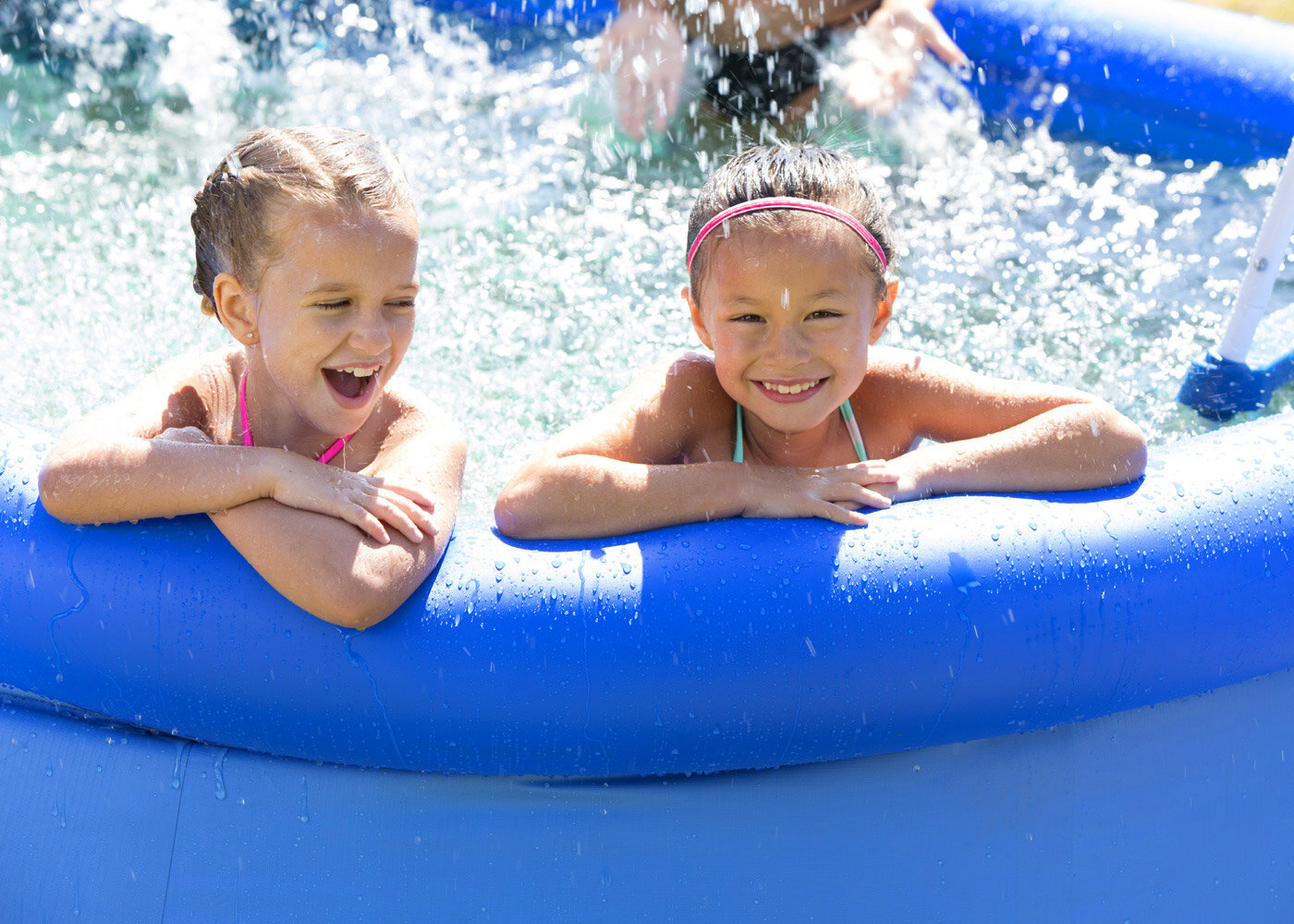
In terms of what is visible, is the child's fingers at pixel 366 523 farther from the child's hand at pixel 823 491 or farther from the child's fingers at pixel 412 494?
the child's hand at pixel 823 491

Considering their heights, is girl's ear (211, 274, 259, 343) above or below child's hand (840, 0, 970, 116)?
below

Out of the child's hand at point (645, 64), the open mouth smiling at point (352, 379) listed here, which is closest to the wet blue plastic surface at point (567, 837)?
the open mouth smiling at point (352, 379)

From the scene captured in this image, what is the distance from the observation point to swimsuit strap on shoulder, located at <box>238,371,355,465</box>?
6.97 feet

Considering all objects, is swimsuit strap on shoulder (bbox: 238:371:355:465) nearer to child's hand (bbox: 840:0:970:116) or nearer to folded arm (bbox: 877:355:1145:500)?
folded arm (bbox: 877:355:1145:500)

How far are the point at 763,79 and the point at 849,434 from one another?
251 cm

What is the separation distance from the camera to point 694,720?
1761mm

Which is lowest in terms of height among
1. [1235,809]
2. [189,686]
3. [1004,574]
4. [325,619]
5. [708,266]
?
[1235,809]

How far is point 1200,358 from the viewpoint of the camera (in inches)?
115

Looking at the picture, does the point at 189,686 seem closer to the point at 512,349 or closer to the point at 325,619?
the point at 325,619

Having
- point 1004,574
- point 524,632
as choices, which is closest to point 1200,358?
point 1004,574

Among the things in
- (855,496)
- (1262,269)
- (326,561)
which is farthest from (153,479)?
(1262,269)

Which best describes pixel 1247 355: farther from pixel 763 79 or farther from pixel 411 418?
pixel 763 79

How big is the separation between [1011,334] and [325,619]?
2.13m

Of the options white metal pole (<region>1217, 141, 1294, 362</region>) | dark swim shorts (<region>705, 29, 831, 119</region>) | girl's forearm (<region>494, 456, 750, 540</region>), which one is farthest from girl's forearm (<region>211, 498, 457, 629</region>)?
dark swim shorts (<region>705, 29, 831, 119</region>)
